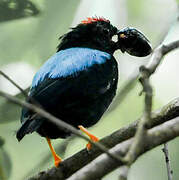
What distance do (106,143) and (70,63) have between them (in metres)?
1.08

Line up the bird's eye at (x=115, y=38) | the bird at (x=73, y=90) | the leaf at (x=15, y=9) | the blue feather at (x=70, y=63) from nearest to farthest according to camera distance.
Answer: the bird at (x=73, y=90) → the blue feather at (x=70, y=63) → the bird's eye at (x=115, y=38) → the leaf at (x=15, y=9)

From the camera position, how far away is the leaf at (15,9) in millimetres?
6566

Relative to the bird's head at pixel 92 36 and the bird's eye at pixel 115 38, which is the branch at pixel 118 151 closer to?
the bird's head at pixel 92 36

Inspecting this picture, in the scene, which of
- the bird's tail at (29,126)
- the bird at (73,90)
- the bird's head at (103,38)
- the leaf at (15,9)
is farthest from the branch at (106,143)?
the leaf at (15,9)

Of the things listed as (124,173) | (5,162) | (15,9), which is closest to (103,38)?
(15,9)

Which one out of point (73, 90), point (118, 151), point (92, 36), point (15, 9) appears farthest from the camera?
point (15, 9)

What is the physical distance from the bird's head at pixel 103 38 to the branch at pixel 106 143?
5.15 feet

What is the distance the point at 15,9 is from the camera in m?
6.72

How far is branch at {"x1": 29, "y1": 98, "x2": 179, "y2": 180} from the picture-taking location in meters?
3.99

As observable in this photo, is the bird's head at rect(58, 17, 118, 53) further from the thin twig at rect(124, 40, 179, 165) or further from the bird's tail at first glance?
the thin twig at rect(124, 40, 179, 165)

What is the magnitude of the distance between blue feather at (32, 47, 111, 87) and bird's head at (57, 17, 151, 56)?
425 mm

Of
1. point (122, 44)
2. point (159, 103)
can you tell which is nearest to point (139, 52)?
point (122, 44)

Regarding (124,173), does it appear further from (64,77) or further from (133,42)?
(133,42)

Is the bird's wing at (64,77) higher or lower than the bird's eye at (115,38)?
higher
